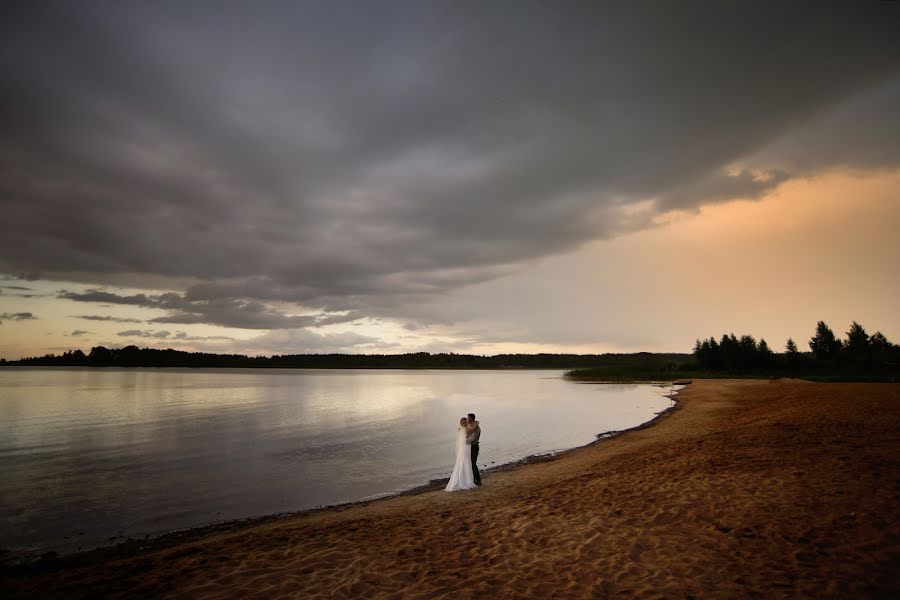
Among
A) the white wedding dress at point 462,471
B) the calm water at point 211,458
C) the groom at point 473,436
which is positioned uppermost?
the groom at point 473,436

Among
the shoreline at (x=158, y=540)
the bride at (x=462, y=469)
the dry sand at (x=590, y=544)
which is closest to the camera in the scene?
the dry sand at (x=590, y=544)

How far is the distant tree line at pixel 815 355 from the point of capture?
83.2 metres

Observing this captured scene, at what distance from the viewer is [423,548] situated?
10.6m

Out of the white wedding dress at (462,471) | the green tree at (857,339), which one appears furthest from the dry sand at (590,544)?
the green tree at (857,339)

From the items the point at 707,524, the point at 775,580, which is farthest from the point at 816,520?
the point at 775,580

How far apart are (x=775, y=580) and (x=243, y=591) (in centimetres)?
979

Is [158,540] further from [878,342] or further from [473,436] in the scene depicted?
[878,342]

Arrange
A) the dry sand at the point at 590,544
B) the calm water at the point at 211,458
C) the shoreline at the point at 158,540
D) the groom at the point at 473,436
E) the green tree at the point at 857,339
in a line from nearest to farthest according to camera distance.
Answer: the dry sand at the point at 590,544 → the shoreline at the point at 158,540 → the calm water at the point at 211,458 → the groom at the point at 473,436 → the green tree at the point at 857,339

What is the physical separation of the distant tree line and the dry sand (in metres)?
90.4

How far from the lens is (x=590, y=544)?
396 inches

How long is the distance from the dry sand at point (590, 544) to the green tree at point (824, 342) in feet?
456

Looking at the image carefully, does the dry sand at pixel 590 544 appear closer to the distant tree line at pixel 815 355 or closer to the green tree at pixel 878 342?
the distant tree line at pixel 815 355

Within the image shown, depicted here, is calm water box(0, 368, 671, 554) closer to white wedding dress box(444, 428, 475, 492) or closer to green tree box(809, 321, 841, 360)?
white wedding dress box(444, 428, 475, 492)

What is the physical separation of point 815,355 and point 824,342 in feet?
18.1
